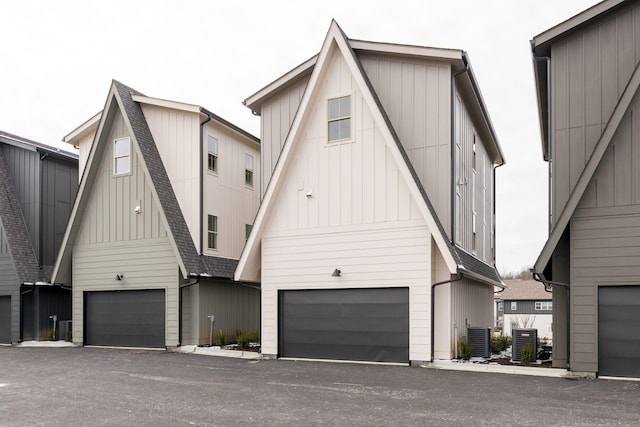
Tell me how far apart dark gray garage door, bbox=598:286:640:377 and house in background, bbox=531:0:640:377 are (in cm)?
2

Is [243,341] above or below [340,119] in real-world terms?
below

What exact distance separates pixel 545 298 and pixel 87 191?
4464 cm

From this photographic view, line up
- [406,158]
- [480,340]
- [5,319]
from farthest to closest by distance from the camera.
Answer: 1. [5,319]
2. [480,340]
3. [406,158]

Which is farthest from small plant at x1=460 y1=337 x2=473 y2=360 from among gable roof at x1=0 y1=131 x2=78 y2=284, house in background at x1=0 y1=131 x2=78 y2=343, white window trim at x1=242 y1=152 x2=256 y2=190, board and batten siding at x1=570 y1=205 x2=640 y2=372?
gable roof at x1=0 y1=131 x2=78 y2=284

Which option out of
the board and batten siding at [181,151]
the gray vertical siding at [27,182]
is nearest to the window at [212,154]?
the board and batten siding at [181,151]

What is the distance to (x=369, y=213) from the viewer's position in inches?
599

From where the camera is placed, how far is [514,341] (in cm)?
1444

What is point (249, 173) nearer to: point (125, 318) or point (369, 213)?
point (125, 318)

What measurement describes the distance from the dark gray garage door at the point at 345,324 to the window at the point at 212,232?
477 centimetres

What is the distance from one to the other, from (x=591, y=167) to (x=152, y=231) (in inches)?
515

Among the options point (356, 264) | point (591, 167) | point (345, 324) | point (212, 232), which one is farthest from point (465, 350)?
point (212, 232)

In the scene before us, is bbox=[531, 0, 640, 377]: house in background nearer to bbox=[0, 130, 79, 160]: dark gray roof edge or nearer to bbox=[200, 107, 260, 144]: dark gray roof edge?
bbox=[200, 107, 260, 144]: dark gray roof edge

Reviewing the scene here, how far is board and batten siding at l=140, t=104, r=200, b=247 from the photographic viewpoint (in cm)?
1964

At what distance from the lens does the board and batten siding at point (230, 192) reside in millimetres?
20312
